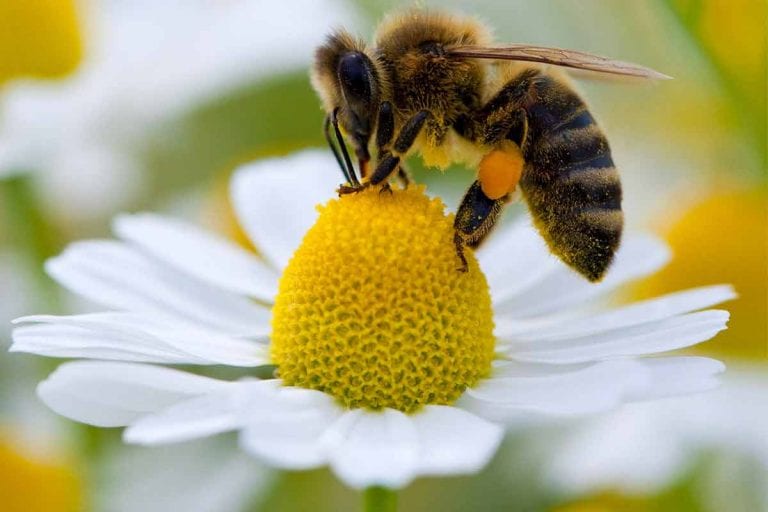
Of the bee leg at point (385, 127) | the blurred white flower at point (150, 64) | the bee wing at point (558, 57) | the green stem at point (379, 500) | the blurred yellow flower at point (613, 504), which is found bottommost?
the blurred yellow flower at point (613, 504)

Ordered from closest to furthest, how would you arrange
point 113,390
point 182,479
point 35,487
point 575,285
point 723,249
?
point 113,390
point 575,285
point 35,487
point 182,479
point 723,249

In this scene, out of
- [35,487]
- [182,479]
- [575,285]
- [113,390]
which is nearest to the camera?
[113,390]

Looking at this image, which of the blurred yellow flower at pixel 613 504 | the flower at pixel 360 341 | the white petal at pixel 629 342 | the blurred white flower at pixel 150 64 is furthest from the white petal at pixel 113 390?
the blurred white flower at pixel 150 64

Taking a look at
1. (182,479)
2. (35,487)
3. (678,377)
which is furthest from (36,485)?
(678,377)

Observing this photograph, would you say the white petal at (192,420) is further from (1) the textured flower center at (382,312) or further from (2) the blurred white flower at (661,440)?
(2) the blurred white flower at (661,440)

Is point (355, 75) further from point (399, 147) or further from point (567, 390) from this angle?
point (567, 390)

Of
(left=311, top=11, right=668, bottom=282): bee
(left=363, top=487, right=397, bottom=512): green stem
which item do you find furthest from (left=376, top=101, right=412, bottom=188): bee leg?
(left=363, top=487, right=397, bottom=512): green stem
